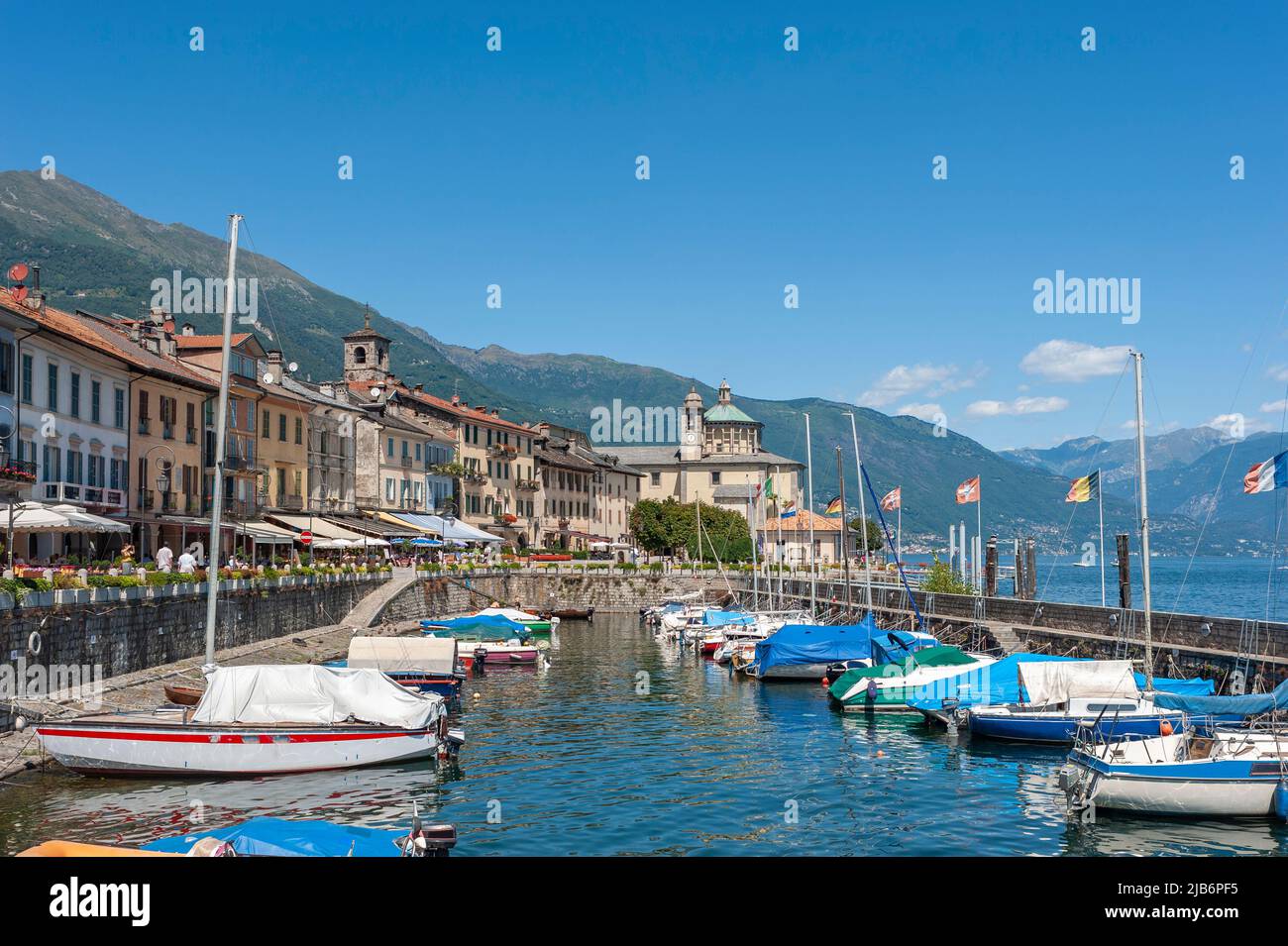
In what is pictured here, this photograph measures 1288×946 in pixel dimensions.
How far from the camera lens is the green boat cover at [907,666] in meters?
41.5

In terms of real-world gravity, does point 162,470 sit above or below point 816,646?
above

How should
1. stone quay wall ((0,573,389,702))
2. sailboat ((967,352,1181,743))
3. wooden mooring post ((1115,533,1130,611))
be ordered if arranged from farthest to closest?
wooden mooring post ((1115,533,1130,611))
sailboat ((967,352,1181,743))
stone quay wall ((0,573,389,702))

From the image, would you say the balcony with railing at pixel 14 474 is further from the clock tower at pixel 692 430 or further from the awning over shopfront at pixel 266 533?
the clock tower at pixel 692 430

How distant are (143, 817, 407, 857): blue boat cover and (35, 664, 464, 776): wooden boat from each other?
12.8 metres

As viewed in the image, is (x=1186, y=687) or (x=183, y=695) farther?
(x=1186, y=687)

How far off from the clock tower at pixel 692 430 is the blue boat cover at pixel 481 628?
404 feet

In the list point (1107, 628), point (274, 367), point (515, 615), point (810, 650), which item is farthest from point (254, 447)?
point (1107, 628)

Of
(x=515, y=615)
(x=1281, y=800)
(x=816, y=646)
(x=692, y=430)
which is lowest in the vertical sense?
(x=1281, y=800)

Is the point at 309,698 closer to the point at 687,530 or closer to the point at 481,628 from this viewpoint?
the point at 481,628

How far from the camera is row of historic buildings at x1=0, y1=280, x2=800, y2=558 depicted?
149 feet

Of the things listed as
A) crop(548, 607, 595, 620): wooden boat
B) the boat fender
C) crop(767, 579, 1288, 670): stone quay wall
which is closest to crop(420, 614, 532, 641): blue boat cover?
crop(767, 579, 1288, 670): stone quay wall

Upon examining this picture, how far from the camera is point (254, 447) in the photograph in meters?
70.8

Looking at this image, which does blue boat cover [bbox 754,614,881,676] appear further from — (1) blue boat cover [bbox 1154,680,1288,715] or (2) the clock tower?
(2) the clock tower

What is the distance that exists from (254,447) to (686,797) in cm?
5228
